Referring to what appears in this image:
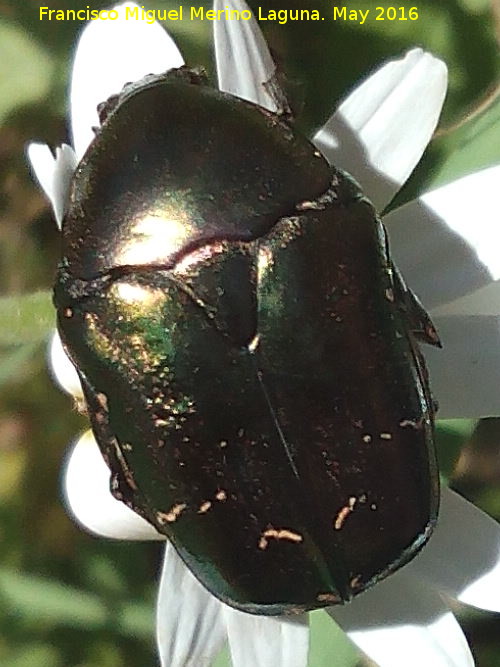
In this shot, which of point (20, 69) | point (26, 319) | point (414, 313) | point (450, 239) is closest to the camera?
point (414, 313)

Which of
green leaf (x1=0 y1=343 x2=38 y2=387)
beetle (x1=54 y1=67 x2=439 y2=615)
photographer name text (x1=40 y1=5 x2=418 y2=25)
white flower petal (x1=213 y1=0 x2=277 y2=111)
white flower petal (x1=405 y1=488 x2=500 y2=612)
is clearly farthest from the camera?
photographer name text (x1=40 y1=5 x2=418 y2=25)

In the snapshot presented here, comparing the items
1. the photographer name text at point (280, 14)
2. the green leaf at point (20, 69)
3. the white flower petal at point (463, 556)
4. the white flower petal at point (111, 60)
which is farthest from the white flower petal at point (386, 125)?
the green leaf at point (20, 69)

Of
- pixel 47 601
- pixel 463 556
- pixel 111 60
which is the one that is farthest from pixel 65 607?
pixel 111 60

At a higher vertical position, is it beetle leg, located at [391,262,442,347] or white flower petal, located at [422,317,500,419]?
beetle leg, located at [391,262,442,347]

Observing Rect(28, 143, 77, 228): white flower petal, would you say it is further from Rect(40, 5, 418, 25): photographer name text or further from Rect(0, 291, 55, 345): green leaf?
Rect(40, 5, 418, 25): photographer name text

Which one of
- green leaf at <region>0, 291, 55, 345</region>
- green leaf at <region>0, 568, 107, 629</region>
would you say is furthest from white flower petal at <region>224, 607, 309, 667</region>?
green leaf at <region>0, 568, 107, 629</region>

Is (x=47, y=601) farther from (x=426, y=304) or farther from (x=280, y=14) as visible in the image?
(x=280, y=14)

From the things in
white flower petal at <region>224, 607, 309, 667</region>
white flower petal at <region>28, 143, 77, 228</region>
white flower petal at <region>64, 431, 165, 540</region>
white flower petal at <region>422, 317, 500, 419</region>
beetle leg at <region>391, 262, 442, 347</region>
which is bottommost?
white flower petal at <region>224, 607, 309, 667</region>
